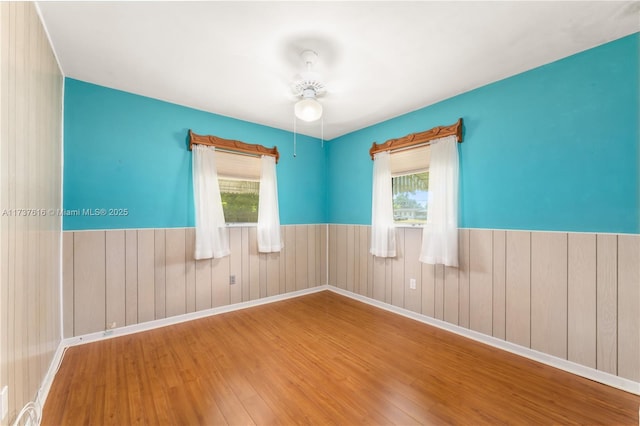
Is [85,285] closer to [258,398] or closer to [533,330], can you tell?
[258,398]

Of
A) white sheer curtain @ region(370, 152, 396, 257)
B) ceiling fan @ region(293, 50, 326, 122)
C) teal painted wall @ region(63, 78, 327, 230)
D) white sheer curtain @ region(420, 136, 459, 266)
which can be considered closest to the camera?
ceiling fan @ region(293, 50, 326, 122)

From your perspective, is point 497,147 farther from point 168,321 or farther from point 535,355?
point 168,321

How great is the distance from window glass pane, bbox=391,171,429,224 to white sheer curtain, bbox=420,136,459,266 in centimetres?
26

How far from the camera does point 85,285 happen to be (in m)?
2.75

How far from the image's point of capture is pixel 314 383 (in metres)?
2.11

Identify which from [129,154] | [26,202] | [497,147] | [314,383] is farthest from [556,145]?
[129,154]

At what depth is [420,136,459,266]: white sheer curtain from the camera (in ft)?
9.68

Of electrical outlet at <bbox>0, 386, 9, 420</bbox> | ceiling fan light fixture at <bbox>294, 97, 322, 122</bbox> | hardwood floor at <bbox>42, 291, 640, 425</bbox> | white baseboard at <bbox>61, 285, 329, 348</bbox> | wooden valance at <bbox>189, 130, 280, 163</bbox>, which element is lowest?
hardwood floor at <bbox>42, 291, 640, 425</bbox>

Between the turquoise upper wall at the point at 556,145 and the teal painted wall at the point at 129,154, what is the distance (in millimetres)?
2986

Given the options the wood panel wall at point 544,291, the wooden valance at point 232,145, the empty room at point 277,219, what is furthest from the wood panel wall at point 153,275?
the wood panel wall at point 544,291

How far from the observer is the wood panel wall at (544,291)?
205 cm
